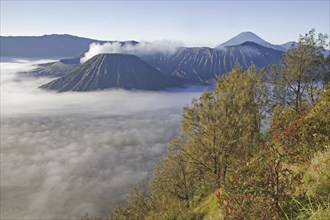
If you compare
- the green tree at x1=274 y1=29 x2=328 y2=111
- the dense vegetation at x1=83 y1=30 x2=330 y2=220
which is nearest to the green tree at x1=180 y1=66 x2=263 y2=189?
the dense vegetation at x1=83 y1=30 x2=330 y2=220

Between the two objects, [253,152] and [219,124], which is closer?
[253,152]

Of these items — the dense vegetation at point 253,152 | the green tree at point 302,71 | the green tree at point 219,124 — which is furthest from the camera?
the green tree at point 302,71

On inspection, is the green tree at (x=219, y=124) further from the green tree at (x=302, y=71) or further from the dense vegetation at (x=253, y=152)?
the green tree at (x=302, y=71)

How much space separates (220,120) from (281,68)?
63.5 ft

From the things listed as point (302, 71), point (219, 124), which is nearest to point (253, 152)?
point (219, 124)

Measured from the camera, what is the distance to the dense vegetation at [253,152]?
10688mm

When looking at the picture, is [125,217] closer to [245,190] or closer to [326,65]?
[326,65]

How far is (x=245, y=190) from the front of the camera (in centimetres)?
1047

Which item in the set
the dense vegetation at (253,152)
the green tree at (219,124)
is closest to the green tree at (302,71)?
the dense vegetation at (253,152)

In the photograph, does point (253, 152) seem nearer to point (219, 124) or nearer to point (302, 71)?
point (219, 124)

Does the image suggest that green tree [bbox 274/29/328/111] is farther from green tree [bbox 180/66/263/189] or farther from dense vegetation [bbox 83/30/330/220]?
green tree [bbox 180/66/263/189]

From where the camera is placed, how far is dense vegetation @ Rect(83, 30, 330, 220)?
421 inches

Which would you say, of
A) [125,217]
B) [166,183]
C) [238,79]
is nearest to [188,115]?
[238,79]

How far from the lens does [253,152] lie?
3005 centimetres
